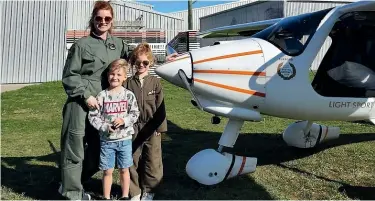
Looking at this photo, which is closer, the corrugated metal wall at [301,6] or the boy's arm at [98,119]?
the boy's arm at [98,119]

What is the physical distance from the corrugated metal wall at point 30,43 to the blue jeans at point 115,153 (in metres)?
16.3

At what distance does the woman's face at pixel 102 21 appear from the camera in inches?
149

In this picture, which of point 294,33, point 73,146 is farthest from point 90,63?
point 294,33

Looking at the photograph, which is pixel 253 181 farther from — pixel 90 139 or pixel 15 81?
pixel 15 81

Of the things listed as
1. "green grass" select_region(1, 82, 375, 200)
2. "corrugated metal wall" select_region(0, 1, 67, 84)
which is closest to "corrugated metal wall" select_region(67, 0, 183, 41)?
"corrugated metal wall" select_region(0, 1, 67, 84)

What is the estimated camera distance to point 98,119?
3664 mm

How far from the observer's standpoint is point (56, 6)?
19.5m

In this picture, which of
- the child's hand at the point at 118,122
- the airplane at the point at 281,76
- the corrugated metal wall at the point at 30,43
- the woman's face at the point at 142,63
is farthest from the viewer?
the corrugated metal wall at the point at 30,43

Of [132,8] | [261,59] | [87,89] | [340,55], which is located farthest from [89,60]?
[132,8]

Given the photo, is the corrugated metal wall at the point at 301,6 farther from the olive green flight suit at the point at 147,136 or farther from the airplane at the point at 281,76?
the olive green flight suit at the point at 147,136

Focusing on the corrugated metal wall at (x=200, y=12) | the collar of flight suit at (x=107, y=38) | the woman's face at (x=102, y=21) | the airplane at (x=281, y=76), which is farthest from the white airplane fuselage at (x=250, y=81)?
the corrugated metal wall at (x=200, y=12)

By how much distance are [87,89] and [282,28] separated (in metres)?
2.24

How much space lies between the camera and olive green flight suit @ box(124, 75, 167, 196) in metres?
3.99

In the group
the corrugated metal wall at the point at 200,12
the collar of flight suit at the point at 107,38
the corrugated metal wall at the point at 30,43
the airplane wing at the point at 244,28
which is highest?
the corrugated metal wall at the point at 200,12
